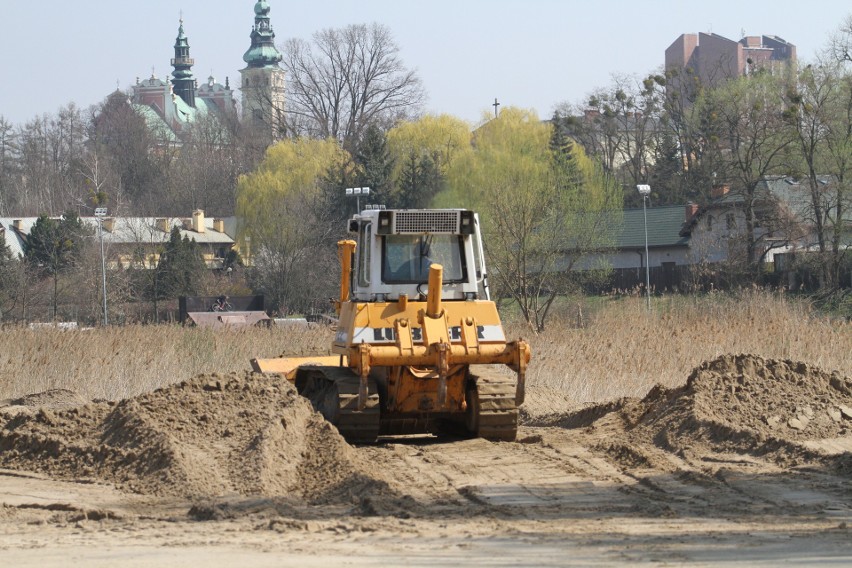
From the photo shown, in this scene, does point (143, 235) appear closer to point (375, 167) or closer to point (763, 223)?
point (375, 167)

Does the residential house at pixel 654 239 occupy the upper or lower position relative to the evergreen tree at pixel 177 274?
upper

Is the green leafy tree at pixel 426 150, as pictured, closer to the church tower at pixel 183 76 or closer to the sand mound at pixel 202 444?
the sand mound at pixel 202 444

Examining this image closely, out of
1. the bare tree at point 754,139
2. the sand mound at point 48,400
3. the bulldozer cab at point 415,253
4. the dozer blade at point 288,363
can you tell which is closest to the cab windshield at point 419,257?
the bulldozer cab at point 415,253

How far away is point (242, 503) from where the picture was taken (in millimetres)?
9883

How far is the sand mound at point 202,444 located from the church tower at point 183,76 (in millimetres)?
175479

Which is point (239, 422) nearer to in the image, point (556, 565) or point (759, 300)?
point (556, 565)

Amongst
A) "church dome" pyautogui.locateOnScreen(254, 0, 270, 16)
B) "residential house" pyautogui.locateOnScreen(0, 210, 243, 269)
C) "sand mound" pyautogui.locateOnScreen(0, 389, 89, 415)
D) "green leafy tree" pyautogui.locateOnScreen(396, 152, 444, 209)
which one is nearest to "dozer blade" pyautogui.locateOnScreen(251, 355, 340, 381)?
"sand mound" pyautogui.locateOnScreen(0, 389, 89, 415)

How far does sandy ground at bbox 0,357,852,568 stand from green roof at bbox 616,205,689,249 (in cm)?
5001

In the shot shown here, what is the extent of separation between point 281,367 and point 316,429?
3686 millimetres

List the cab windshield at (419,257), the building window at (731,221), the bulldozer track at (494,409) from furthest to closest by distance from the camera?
the building window at (731,221), the cab windshield at (419,257), the bulldozer track at (494,409)

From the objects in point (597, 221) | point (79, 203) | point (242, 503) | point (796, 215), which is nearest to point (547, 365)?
point (242, 503)

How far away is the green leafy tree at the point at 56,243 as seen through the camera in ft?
202

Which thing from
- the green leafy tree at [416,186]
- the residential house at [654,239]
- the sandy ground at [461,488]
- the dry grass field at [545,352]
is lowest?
the sandy ground at [461,488]

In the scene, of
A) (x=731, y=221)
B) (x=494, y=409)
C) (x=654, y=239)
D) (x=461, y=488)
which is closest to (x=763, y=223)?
(x=731, y=221)
